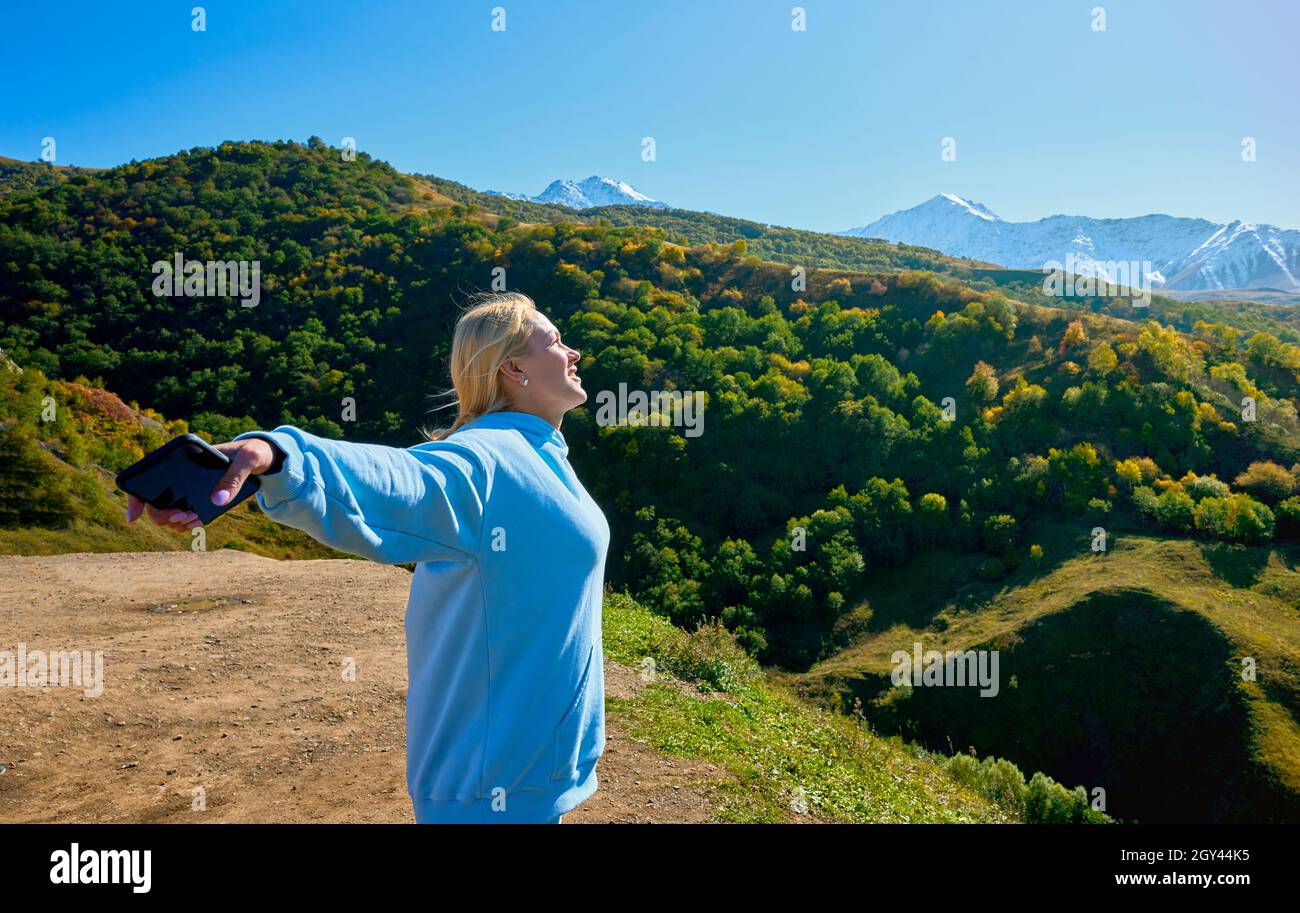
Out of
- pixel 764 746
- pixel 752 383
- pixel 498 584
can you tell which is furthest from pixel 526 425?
pixel 752 383

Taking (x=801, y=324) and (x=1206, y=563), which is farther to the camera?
(x=801, y=324)

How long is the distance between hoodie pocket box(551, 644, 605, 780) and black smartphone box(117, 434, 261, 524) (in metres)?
0.84

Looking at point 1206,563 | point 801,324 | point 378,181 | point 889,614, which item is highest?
point 378,181

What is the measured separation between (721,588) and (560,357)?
73.7 feet

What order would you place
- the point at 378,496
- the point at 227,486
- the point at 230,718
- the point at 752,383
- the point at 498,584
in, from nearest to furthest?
the point at 227,486 → the point at 378,496 → the point at 498,584 → the point at 230,718 → the point at 752,383

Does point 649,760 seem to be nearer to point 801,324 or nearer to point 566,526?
point 566,526

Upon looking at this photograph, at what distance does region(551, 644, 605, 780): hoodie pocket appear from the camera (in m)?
1.48

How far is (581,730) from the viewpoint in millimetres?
1543

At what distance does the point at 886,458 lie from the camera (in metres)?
27.9

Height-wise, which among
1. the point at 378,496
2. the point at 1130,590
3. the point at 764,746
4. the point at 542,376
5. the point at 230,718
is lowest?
the point at 1130,590

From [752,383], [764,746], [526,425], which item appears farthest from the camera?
[752,383]

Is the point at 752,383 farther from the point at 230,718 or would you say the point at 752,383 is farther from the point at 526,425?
the point at 526,425

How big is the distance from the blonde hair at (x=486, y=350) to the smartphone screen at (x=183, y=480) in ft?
2.26
